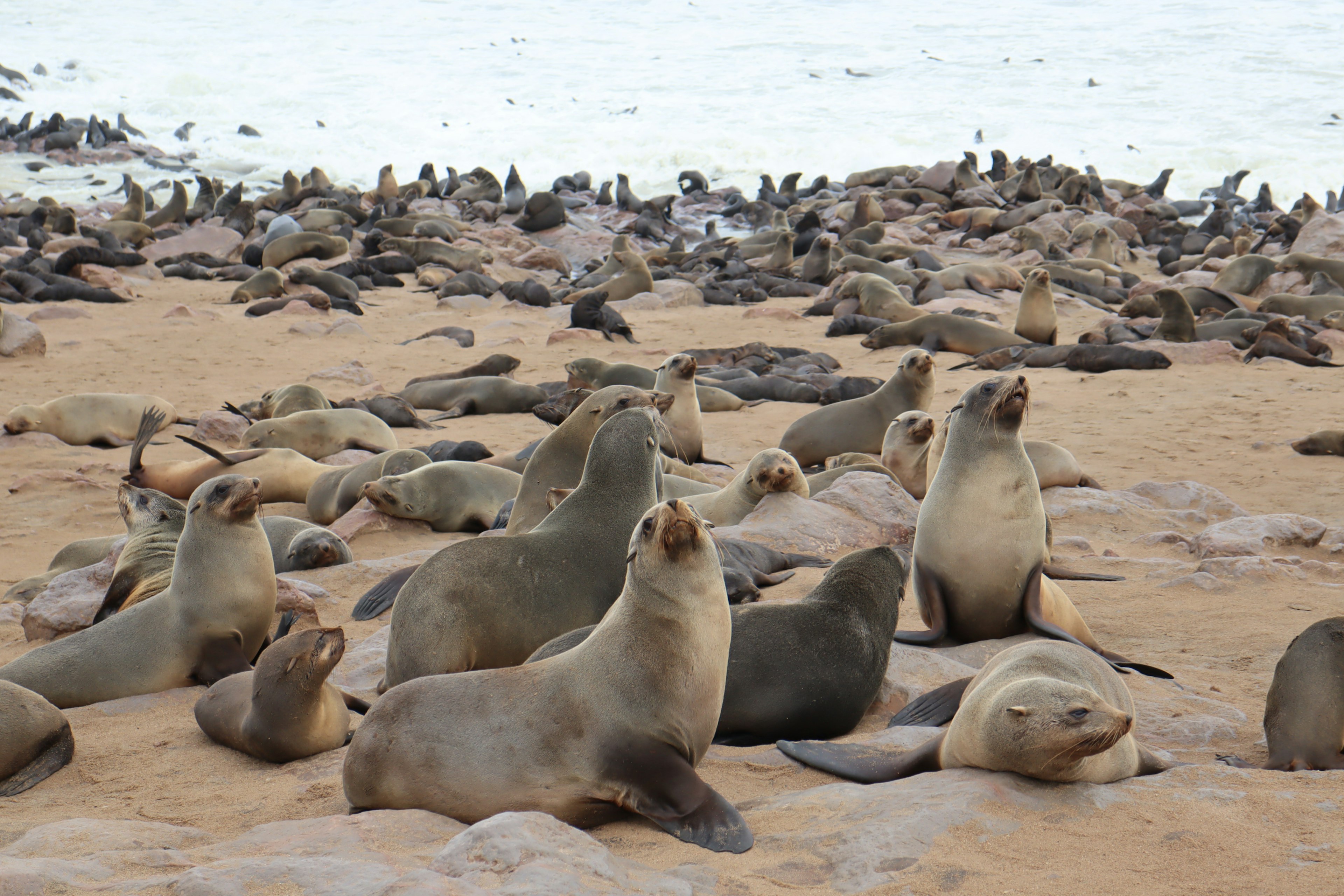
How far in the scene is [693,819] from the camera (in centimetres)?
242

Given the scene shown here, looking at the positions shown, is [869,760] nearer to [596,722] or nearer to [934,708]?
[934,708]

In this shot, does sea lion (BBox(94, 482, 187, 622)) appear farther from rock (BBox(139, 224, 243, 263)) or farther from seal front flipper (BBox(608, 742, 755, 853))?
rock (BBox(139, 224, 243, 263))

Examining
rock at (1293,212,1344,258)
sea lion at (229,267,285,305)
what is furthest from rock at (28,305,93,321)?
rock at (1293,212,1344,258)

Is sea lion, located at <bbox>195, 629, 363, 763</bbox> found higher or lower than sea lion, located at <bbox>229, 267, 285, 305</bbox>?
higher

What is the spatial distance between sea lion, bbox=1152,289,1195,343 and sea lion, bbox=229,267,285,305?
1092 cm

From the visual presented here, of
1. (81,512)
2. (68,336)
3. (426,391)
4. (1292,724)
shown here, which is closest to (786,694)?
(1292,724)

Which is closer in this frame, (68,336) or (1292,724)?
(1292,724)

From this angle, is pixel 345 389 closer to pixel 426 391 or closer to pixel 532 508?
pixel 426 391

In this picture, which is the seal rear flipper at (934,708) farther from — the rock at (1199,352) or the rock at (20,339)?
the rock at (20,339)

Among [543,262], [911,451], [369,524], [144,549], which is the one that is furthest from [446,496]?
[543,262]

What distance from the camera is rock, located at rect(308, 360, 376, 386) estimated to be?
34.2ft

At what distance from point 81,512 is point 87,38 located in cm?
4415

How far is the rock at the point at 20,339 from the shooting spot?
35.7 ft

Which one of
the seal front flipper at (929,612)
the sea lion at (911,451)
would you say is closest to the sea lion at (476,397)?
the sea lion at (911,451)
